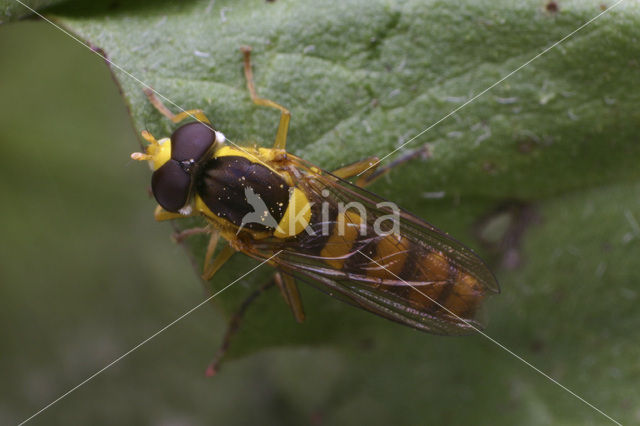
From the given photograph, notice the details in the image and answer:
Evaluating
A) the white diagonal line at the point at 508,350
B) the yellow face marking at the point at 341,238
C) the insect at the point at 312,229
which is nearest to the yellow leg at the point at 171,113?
the insect at the point at 312,229

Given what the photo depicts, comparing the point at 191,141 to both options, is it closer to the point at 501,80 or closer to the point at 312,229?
the point at 312,229

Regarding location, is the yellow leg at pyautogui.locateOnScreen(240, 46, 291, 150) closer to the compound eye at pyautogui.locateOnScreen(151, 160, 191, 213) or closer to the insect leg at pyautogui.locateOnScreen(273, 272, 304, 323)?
the compound eye at pyautogui.locateOnScreen(151, 160, 191, 213)


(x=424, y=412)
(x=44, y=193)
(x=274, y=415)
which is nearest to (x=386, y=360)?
(x=424, y=412)

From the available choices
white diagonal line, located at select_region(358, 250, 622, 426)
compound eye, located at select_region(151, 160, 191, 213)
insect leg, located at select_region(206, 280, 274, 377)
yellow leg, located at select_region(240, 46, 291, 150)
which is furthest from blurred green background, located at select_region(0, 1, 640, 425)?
yellow leg, located at select_region(240, 46, 291, 150)

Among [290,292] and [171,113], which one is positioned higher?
[171,113]

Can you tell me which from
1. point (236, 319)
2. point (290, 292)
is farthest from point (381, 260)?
point (236, 319)

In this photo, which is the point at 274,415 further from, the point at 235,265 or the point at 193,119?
the point at 193,119
